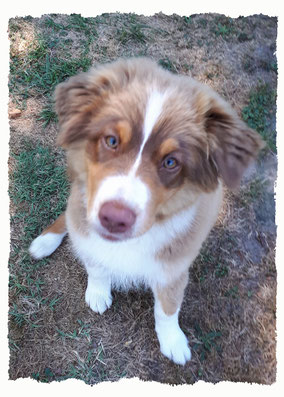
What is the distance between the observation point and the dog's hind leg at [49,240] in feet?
12.2

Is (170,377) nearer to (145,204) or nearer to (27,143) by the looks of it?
(145,204)

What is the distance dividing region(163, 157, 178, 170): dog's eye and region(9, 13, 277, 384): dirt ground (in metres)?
1.76

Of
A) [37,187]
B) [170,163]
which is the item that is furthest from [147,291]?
[170,163]

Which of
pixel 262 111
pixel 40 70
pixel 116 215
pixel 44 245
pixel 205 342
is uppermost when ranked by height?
pixel 116 215

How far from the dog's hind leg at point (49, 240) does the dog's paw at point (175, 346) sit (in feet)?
4.05

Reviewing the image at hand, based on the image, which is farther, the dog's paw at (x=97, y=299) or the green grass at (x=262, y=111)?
the green grass at (x=262, y=111)

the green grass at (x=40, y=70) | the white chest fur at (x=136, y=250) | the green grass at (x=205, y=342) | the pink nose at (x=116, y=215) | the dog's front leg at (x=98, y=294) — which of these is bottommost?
the green grass at (x=205, y=342)

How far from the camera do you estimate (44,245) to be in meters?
3.72

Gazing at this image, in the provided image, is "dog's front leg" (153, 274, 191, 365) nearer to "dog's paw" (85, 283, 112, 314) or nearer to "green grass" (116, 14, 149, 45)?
"dog's paw" (85, 283, 112, 314)

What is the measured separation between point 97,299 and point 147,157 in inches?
70.4

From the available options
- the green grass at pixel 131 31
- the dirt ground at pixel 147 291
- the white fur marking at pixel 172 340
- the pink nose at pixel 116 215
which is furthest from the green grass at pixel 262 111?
the pink nose at pixel 116 215

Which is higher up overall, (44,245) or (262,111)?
(262,111)

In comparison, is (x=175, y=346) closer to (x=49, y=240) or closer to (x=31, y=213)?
(x=49, y=240)

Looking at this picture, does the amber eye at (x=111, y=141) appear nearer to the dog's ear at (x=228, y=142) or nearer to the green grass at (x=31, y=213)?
the dog's ear at (x=228, y=142)
